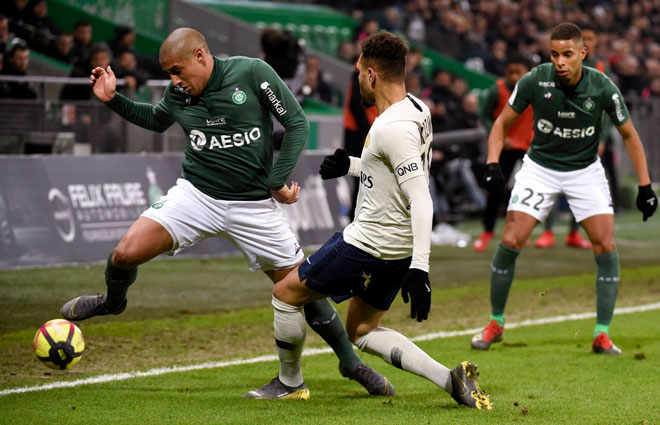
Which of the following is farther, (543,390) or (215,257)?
(215,257)

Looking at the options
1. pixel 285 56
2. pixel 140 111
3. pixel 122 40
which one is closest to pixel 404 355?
pixel 140 111

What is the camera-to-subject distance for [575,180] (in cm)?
761

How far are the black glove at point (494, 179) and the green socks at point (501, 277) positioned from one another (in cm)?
60

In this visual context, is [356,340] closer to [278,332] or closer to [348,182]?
[278,332]

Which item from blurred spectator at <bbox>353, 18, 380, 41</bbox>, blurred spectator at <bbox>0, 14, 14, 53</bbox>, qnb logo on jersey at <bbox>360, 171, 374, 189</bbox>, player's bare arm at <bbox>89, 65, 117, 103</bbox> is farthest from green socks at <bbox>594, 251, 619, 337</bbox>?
blurred spectator at <bbox>353, 18, 380, 41</bbox>

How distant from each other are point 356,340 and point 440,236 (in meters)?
8.72

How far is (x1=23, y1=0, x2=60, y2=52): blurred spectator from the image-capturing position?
14469 mm

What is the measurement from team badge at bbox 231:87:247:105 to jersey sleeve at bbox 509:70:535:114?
240cm

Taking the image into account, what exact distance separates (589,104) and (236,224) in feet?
9.49

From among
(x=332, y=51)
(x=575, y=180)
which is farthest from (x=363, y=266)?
(x=332, y=51)

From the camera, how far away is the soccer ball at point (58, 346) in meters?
5.80

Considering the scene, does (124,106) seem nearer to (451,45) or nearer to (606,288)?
(606,288)

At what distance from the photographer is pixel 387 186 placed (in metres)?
5.38

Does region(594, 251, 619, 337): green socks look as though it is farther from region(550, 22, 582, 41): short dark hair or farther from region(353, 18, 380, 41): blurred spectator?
region(353, 18, 380, 41): blurred spectator
